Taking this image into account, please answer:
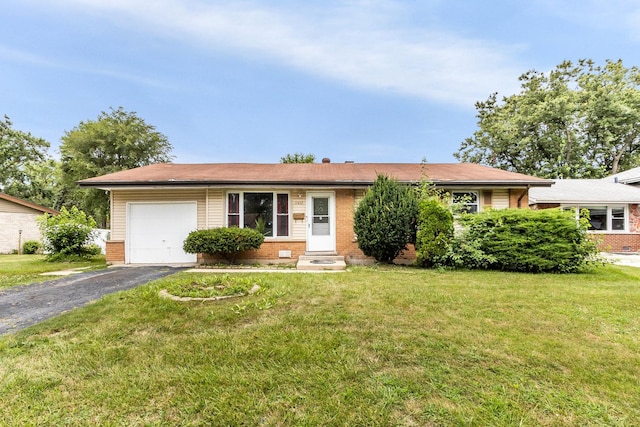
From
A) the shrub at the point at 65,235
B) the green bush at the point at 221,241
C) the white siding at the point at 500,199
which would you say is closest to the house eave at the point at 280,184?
the white siding at the point at 500,199

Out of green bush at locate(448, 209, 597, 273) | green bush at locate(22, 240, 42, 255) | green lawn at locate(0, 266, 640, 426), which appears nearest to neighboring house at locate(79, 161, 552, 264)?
green bush at locate(448, 209, 597, 273)

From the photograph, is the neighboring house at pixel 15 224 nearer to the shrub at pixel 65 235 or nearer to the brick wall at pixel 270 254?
the shrub at pixel 65 235

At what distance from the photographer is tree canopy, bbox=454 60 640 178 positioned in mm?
21516

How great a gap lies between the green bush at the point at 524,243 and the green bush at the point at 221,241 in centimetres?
587

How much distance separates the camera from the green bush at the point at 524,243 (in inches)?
294

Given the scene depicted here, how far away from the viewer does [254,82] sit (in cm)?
1648

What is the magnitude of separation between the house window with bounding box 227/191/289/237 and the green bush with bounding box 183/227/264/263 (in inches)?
37.7

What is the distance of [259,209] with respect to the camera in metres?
9.83

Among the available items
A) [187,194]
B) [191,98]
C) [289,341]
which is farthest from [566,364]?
[191,98]

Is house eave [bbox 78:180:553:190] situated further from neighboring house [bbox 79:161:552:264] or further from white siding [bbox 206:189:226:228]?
white siding [bbox 206:189:226:228]

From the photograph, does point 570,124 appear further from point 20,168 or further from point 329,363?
point 20,168

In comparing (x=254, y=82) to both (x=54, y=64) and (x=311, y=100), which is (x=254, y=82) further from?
(x=54, y=64)

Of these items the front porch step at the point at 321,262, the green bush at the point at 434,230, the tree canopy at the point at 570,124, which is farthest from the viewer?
the tree canopy at the point at 570,124

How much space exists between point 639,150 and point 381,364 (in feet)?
111
